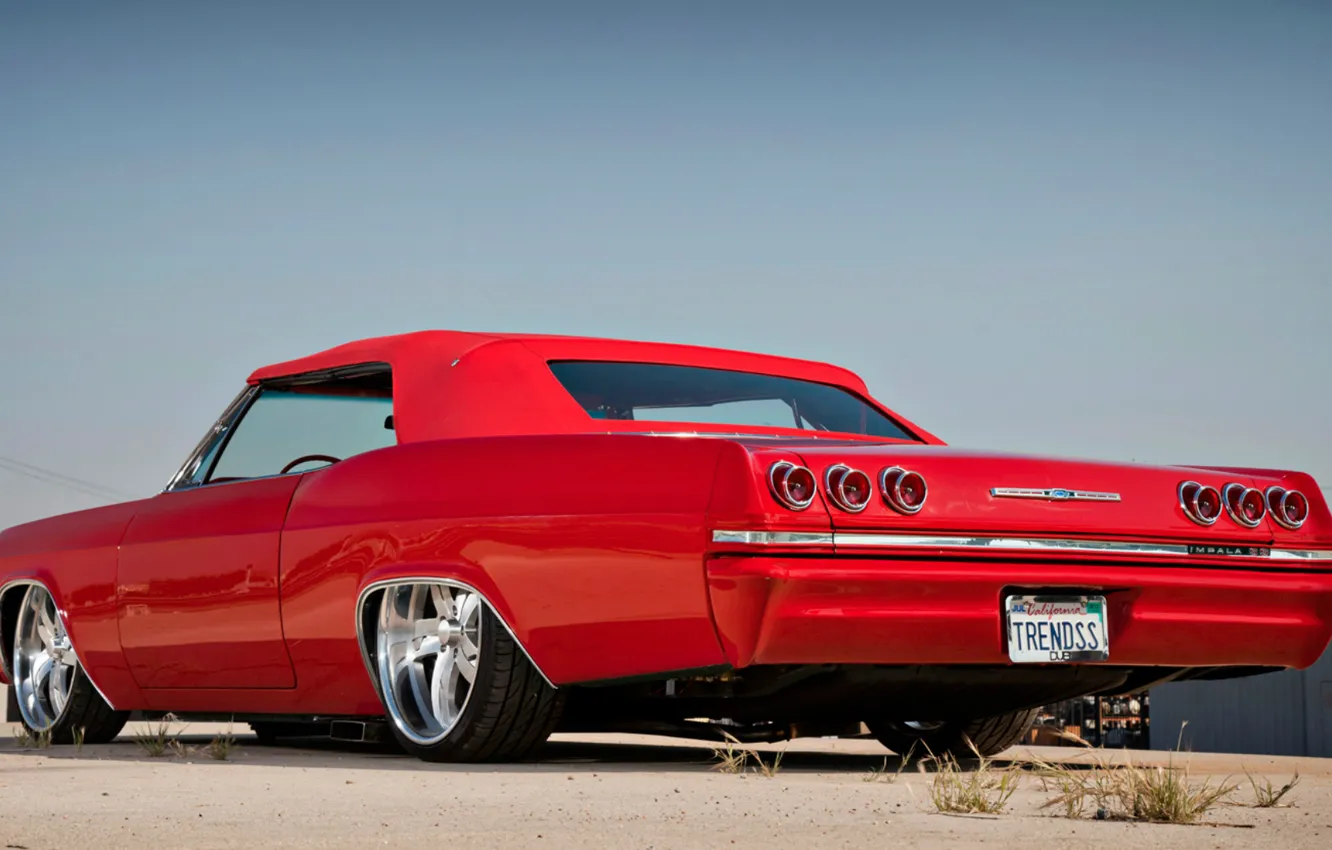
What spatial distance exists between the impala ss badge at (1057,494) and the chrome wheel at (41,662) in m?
4.10

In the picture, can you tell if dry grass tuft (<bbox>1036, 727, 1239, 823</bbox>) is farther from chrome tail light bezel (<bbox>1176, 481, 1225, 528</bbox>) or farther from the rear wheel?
the rear wheel

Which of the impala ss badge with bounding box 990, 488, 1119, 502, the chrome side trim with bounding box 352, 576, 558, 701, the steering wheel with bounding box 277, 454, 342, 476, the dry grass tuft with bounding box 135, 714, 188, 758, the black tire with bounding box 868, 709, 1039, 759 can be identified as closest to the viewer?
the impala ss badge with bounding box 990, 488, 1119, 502

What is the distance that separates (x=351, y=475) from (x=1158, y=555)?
249 cm

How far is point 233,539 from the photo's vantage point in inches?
243

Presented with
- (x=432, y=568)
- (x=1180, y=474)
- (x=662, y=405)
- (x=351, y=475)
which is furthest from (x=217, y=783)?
(x=1180, y=474)

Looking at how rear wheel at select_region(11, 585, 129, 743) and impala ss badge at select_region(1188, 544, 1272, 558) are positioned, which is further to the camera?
rear wheel at select_region(11, 585, 129, 743)

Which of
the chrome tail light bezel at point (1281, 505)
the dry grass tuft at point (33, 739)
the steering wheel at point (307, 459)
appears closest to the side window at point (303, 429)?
the steering wheel at point (307, 459)

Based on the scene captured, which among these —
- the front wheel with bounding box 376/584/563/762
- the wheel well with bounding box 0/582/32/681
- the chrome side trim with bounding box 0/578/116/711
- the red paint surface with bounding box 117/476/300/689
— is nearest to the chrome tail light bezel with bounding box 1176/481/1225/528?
the front wheel with bounding box 376/584/563/762

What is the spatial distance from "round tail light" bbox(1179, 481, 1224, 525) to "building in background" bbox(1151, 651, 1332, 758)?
37.9m

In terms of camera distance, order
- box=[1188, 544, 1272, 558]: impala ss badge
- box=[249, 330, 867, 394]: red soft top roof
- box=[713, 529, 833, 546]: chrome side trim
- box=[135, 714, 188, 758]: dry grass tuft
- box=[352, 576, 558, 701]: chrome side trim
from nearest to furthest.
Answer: box=[713, 529, 833, 546]: chrome side trim, box=[352, 576, 558, 701]: chrome side trim, box=[1188, 544, 1272, 558]: impala ss badge, box=[249, 330, 867, 394]: red soft top roof, box=[135, 714, 188, 758]: dry grass tuft

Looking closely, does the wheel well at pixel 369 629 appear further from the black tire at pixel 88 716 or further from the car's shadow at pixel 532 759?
the black tire at pixel 88 716

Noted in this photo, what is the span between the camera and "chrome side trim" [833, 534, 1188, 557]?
4.78m

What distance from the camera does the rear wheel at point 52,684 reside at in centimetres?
Answer: 724

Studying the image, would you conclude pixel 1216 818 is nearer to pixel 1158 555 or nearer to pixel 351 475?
pixel 1158 555
